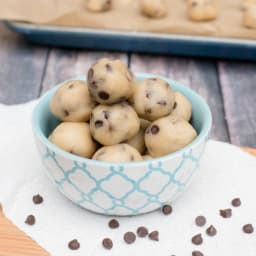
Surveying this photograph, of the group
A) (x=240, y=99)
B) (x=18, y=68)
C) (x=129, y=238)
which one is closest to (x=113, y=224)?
(x=129, y=238)

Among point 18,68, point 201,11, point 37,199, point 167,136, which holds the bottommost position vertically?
point 18,68

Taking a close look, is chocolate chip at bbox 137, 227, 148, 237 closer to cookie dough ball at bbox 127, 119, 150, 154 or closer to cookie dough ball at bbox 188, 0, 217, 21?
cookie dough ball at bbox 127, 119, 150, 154

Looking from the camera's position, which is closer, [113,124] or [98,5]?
[113,124]

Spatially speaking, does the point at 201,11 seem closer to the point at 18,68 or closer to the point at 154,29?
the point at 154,29

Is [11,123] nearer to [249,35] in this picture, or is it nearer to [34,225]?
[34,225]

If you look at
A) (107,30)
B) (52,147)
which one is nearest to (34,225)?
(52,147)

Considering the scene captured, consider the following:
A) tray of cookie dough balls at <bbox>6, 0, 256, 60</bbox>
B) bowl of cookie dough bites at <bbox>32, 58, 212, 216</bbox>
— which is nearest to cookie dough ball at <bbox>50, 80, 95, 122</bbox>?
bowl of cookie dough bites at <bbox>32, 58, 212, 216</bbox>
